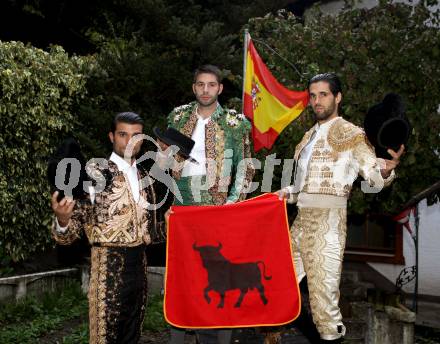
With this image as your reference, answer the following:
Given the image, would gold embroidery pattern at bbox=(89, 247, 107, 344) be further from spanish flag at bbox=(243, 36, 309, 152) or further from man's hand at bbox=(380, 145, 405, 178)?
spanish flag at bbox=(243, 36, 309, 152)

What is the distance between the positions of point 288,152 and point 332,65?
1.57 metres

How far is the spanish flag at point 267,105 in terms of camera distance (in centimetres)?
651

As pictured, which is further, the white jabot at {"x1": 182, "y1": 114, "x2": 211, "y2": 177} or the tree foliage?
the tree foliage

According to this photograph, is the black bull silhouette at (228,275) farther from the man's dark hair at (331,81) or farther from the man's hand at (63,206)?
the man's dark hair at (331,81)

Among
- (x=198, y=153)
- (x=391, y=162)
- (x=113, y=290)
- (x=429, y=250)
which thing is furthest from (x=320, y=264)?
(x=429, y=250)

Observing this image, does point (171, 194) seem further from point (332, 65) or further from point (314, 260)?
point (332, 65)

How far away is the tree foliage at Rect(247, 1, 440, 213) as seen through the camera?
7277 millimetres

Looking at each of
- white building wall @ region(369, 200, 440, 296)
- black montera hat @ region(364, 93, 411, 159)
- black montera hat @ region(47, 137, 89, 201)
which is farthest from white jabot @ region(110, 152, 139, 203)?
white building wall @ region(369, 200, 440, 296)

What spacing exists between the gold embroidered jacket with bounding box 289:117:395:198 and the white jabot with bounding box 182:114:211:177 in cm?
88

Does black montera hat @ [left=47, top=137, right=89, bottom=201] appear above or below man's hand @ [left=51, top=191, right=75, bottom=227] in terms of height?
above

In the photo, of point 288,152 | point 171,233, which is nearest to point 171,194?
point 171,233

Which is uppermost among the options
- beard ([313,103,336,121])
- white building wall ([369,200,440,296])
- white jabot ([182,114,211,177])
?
beard ([313,103,336,121])

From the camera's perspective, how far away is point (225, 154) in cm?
423

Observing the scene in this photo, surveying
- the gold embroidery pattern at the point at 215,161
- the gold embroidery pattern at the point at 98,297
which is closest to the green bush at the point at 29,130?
the gold embroidery pattern at the point at 215,161
